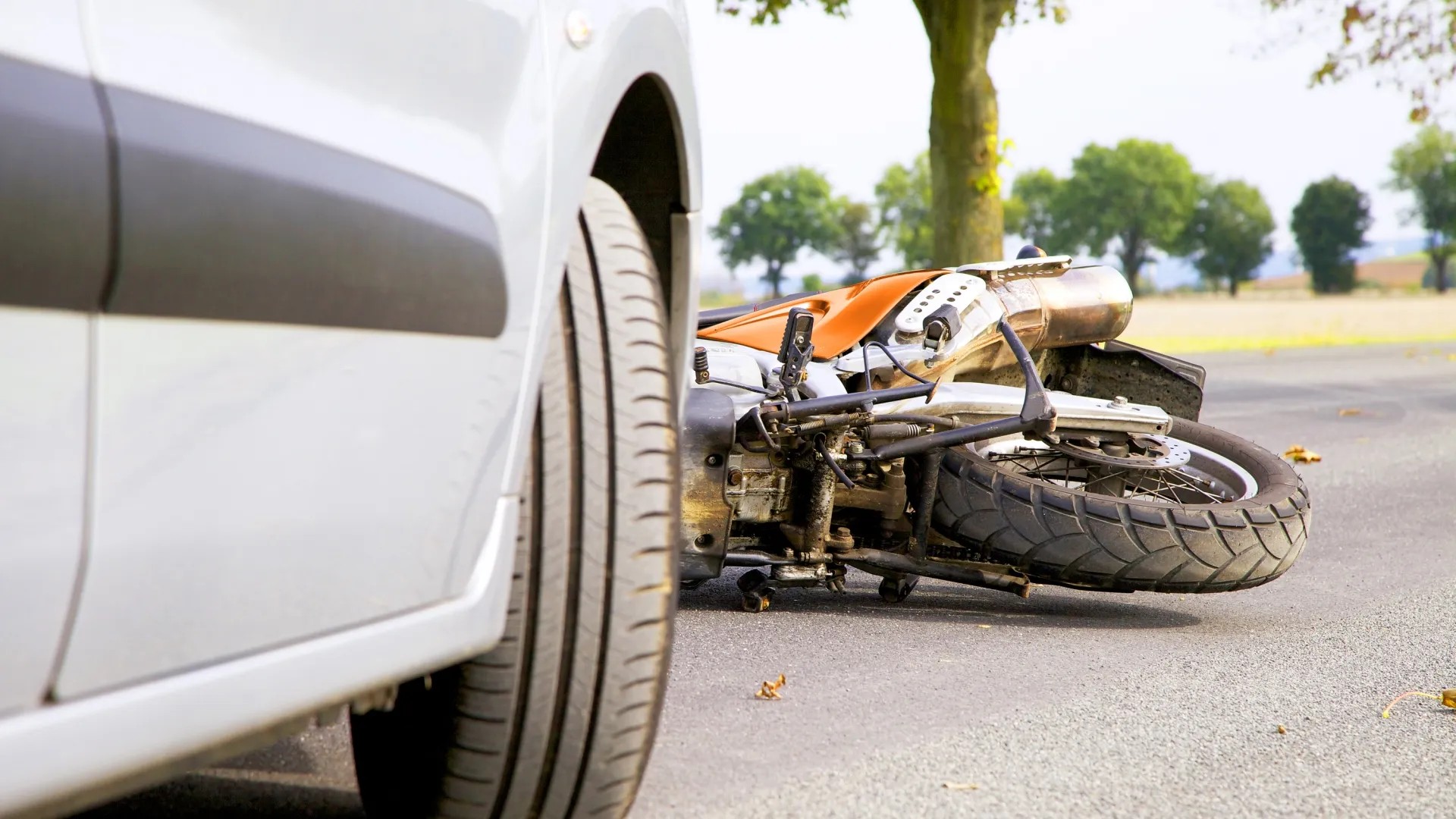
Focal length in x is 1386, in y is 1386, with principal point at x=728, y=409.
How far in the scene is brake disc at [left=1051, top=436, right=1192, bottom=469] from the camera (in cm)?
404

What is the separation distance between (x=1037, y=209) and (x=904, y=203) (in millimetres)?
14509

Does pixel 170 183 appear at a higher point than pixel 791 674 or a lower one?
higher

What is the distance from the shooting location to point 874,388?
3.95 meters

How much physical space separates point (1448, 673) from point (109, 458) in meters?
3.09

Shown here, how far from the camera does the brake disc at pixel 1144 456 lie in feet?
13.3

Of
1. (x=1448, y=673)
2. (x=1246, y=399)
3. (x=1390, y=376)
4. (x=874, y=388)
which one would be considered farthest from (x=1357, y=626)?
(x=1390, y=376)

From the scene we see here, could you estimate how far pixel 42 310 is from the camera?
41.6 inches

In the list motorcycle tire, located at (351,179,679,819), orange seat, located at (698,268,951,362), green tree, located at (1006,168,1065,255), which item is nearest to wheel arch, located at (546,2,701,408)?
motorcycle tire, located at (351,179,679,819)

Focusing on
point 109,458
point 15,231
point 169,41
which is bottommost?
point 109,458

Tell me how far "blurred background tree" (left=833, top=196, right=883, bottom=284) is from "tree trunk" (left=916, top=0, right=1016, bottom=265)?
105354mm

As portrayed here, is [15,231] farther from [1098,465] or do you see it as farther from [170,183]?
[1098,465]

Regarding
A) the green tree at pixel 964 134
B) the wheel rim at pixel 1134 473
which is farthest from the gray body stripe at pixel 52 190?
the green tree at pixel 964 134

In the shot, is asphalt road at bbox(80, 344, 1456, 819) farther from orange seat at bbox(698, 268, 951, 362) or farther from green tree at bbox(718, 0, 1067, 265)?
green tree at bbox(718, 0, 1067, 265)

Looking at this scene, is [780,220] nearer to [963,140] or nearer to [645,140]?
[963,140]
